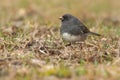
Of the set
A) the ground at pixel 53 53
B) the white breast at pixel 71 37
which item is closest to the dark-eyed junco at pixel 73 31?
the white breast at pixel 71 37

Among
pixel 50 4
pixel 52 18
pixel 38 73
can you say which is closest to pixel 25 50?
pixel 38 73

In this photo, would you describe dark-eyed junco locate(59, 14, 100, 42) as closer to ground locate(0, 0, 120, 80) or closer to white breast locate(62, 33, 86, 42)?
white breast locate(62, 33, 86, 42)

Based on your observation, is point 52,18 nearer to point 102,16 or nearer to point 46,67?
point 102,16

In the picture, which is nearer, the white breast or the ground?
the ground

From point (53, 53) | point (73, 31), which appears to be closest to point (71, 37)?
point (73, 31)

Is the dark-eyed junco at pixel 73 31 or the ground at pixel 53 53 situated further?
the dark-eyed junco at pixel 73 31

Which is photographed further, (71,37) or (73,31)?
(73,31)

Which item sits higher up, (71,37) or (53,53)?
(71,37)

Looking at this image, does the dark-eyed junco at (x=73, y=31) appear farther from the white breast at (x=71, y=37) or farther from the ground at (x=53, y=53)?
the ground at (x=53, y=53)

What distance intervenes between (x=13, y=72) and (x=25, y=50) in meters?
1.73

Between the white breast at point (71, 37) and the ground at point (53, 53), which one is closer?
the ground at point (53, 53)

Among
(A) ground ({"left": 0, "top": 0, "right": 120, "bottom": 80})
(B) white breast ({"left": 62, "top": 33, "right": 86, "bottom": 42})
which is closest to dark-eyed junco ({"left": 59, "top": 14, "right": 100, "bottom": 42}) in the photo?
(B) white breast ({"left": 62, "top": 33, "right": 86, "bottom": 42})

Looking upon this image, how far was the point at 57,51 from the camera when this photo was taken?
742 cm

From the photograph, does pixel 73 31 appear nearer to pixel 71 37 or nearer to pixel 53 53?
pixel 71 37
